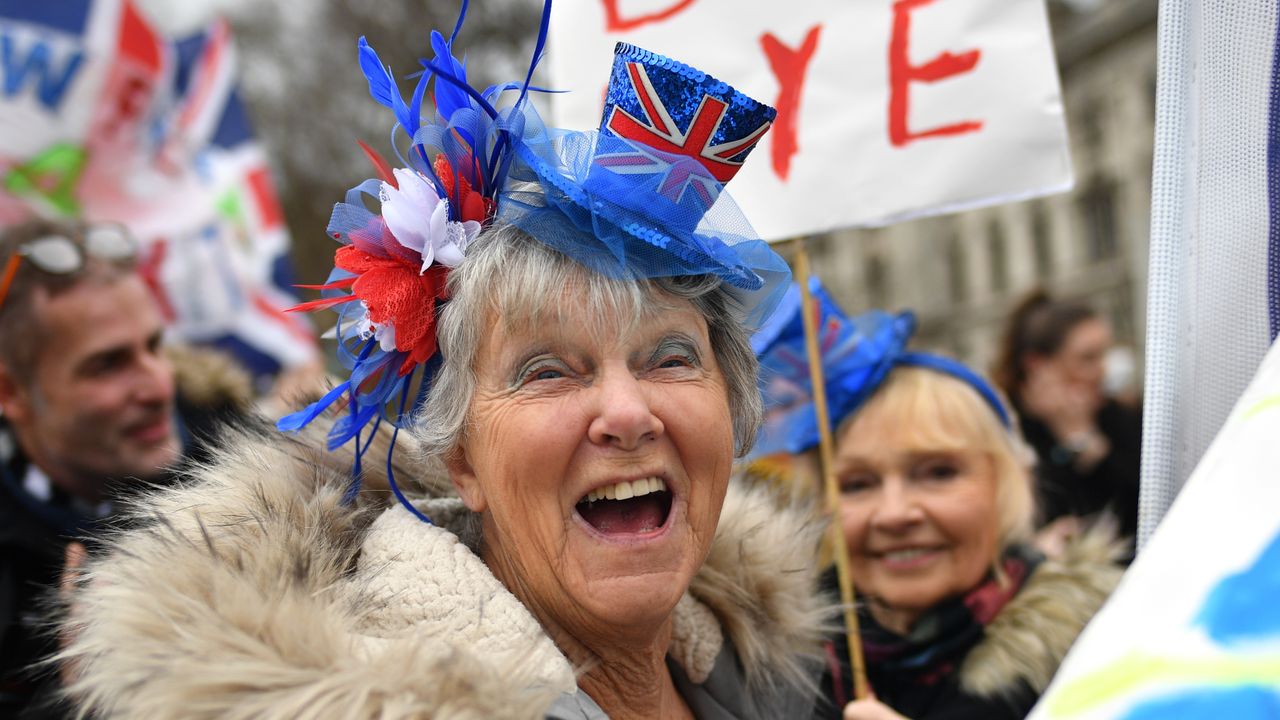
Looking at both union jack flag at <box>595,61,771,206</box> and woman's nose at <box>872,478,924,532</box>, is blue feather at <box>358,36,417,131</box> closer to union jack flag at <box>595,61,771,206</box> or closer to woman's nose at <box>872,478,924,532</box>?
union jack flag at <box>595,61,771,206</box>

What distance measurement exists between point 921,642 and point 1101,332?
3.07m

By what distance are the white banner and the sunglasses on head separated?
61.1 inches

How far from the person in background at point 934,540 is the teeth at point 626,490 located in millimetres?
1163

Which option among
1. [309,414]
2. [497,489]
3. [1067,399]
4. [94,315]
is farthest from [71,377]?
[1067,399]

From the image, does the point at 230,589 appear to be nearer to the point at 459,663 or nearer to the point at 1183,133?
the point at 459,663

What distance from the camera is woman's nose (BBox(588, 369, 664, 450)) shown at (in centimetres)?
164

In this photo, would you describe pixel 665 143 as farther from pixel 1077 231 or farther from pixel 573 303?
pixel 1077 231

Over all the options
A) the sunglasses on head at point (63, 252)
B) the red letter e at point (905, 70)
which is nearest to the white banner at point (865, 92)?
the red letter e at point (905, 70)

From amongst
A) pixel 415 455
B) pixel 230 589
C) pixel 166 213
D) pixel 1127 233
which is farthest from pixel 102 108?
pixel 1127 233

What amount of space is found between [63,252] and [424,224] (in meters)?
2.06

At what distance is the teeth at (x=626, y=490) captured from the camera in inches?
67.0

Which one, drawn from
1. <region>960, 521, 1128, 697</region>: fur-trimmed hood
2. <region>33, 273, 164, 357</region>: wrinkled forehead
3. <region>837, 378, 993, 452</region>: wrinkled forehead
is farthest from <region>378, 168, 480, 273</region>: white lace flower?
<region>33, 273, 164, 357</region>: wrinkled forehead

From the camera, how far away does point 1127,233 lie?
34906mm

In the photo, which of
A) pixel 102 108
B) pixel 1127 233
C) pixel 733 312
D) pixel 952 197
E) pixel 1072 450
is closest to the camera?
pixel 733 312
